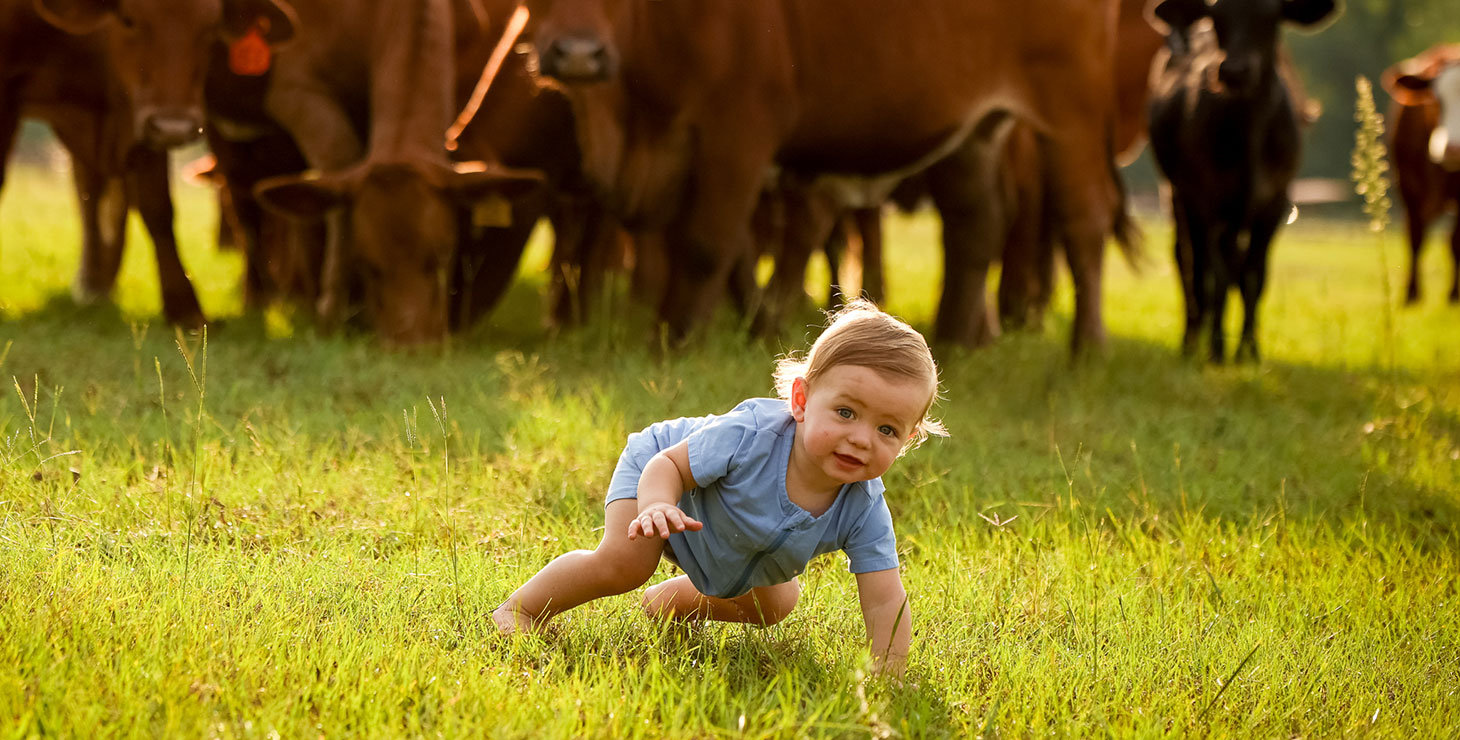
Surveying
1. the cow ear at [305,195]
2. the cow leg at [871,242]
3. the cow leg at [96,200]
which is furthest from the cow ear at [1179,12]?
the cow leg at [96,200]

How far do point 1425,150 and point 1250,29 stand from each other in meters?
8.11

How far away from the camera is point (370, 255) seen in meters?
6.05

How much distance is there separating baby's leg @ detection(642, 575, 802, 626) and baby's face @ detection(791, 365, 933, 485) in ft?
1.21

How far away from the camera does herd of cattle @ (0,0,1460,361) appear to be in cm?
611

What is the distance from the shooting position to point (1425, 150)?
13891mm

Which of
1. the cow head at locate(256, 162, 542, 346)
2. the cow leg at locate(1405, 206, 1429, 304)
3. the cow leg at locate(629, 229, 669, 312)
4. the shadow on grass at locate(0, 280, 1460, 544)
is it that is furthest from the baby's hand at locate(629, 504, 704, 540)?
the cow leg at locate(1405, 206, 1429, 304)

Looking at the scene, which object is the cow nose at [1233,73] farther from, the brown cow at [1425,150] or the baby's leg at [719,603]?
the brown cow at [1425,150]

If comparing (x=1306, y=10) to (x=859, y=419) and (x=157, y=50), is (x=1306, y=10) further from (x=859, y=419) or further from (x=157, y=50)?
(x=859, y=419)

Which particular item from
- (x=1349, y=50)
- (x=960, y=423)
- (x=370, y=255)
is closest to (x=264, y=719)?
(x=960, y=423)

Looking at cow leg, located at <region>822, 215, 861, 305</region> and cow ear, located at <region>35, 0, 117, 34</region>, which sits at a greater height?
cow ear, located at <region>35, 0, 117, 34</region>

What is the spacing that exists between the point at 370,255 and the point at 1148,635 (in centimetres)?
397

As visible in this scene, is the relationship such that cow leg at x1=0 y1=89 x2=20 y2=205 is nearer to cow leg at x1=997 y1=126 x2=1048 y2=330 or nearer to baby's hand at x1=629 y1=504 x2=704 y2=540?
baby's hand at x1=629 y1=504 x2=704 y2=540

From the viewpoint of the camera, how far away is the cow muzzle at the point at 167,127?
5.94 m

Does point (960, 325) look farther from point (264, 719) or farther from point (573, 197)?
point (264, 719)
